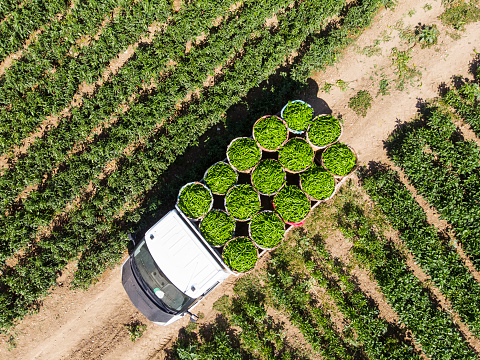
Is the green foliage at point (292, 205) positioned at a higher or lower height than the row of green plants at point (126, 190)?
lower

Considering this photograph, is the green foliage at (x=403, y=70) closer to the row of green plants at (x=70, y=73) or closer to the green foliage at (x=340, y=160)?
the green foliage at (x=340, y=160)

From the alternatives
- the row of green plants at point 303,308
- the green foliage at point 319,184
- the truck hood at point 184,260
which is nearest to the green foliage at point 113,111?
the truck hood at point 184,260

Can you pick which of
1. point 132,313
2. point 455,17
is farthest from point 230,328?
point 455,17

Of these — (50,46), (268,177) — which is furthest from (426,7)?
(50,46)

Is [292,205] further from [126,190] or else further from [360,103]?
[126,190]

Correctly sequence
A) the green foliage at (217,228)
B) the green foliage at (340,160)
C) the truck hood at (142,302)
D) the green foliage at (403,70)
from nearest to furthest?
the green foliage at (217,228) → the truck hood at (142,302) → the green foliage at (340,160) → the green foliage at (403,70)

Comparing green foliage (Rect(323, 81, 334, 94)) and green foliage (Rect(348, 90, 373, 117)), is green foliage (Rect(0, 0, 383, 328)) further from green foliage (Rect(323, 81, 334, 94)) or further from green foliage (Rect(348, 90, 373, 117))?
green foliage (Rect(348, 90, 373, 117))

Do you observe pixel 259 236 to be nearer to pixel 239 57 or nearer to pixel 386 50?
pixel 239 57

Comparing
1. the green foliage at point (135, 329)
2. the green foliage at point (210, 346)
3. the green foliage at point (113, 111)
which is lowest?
the green foliage at point (210, 346)
